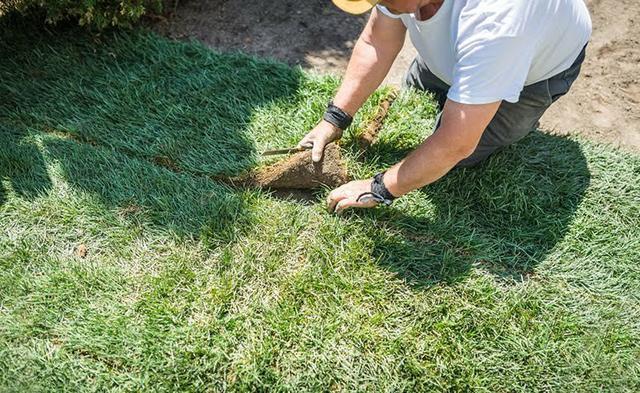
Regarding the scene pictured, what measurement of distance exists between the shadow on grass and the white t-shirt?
1325 millimetres

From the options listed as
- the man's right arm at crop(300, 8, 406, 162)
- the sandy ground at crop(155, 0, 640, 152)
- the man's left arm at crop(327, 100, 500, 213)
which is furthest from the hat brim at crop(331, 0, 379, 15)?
the sandy ground at crop(155, 0, 640, 152)

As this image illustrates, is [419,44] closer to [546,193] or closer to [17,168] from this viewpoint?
[546,193]

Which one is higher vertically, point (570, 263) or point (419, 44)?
point (419, 44)

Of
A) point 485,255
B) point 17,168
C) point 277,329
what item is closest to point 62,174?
point 17,168

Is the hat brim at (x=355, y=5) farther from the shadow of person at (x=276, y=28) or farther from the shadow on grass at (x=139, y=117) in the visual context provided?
the shadow of person at (x=276, y=28)

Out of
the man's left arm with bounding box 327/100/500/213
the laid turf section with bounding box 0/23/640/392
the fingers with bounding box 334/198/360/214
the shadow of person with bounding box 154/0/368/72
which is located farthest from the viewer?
the shadow of person with bounding box 154/0/368/72

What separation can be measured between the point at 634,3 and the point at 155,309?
4152mm

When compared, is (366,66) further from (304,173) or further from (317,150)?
(304,173)

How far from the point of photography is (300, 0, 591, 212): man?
2102 mm

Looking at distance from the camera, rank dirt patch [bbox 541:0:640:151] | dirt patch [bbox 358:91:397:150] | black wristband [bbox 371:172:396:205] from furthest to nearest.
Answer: dirt patch [bbox 541:0:640:151]
dirt patch [bbox 358:91:397:150]
black wristband [bbox 371:172:396:205]

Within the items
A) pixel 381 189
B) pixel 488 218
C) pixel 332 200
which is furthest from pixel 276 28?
pixel 488 218

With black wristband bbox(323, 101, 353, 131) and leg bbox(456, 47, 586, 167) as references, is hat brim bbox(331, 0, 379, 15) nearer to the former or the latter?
black wristband bbox(323, 101, 353, 131)

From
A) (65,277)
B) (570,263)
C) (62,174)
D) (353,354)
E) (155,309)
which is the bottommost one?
(570,263)

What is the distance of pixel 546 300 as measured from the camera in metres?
2.70
